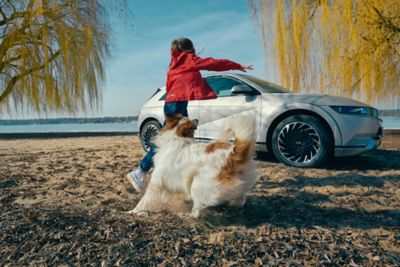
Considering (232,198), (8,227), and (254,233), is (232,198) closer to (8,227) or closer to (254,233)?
(254,233)

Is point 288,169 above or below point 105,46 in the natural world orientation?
below

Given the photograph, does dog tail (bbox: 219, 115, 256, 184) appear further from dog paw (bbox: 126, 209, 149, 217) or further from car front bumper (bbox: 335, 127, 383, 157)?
car front bumper (bbox: 335, 127, 383, 157)

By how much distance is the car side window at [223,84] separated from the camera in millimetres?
5652

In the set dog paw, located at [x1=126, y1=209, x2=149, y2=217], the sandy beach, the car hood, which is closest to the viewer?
the sandy beach

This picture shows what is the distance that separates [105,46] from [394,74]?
10872mm

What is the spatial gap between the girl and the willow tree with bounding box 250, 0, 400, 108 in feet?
17.6

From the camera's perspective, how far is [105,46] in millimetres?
12828

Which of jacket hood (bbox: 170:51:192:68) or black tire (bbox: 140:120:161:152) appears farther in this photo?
black tire (bbox: 140:120:161:152)

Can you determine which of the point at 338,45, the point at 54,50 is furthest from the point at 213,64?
the point at 54,50

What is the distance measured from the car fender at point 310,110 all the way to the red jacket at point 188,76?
1.74m

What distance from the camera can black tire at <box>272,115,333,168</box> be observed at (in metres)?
4.67

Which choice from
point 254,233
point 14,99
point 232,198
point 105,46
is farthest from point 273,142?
point 14,99

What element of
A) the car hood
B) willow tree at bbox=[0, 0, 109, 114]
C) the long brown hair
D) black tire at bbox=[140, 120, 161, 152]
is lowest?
black tire at bbox=[140, 120, 161, 152]

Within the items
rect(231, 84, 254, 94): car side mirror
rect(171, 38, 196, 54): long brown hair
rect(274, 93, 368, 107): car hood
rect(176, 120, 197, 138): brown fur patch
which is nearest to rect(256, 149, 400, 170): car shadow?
rect(274, 93, 368, 107): car hood
